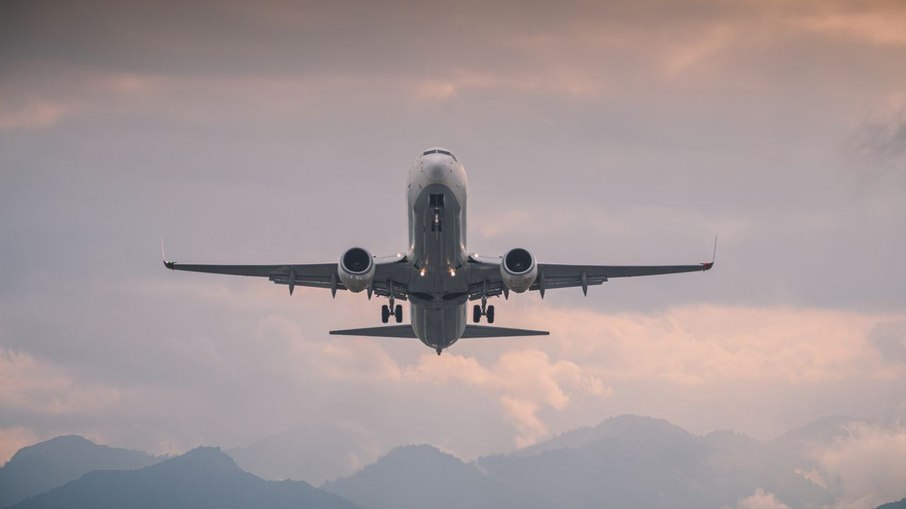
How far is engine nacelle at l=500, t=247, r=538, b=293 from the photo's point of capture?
187 ft

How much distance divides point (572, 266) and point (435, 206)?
10.9 metres

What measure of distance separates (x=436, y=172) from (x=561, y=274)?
1260 centimetres

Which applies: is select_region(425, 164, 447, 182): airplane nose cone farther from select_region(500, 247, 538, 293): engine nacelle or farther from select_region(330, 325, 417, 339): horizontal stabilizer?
select_region(330, 325, 417, 339): horizontal stabilizer

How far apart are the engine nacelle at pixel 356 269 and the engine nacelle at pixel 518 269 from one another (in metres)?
6.18

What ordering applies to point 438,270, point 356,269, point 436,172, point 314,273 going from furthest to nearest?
point 314,273
point 438,270
point 356,269
point 436,172

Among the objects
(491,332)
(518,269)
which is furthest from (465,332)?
(518,269)

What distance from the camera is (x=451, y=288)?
2410 inches

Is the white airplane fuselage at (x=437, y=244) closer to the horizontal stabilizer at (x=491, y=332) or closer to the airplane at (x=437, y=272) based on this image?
the airplane at (x=437, y=272)

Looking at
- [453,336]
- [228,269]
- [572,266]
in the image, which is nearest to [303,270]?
[228,269]

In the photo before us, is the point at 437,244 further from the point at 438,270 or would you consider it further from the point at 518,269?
the point at 518,269

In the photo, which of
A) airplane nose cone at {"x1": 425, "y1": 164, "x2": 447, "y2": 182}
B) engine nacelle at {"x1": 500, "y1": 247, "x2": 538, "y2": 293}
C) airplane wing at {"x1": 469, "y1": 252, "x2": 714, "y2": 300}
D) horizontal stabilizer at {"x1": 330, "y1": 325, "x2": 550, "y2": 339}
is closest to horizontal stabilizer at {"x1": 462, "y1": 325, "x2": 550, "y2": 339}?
horizontal stabilizer at {"x1": 330, "y1": 325, "x2": 550, "y2": 339}

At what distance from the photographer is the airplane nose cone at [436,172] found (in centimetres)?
5422

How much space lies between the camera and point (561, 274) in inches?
2530

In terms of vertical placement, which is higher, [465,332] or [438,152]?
[438,152]
